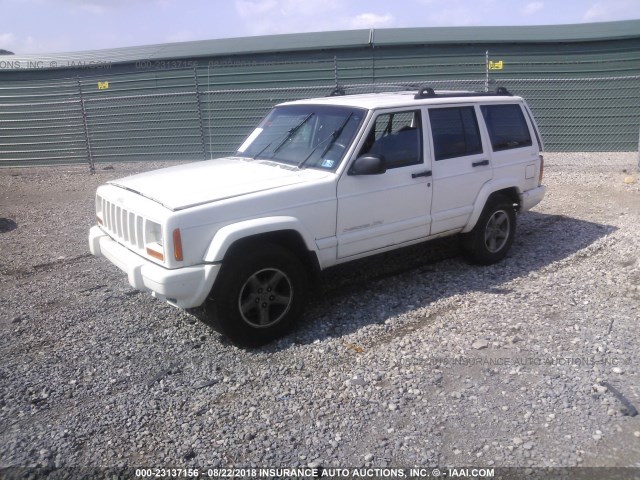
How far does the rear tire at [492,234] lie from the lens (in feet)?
19.6

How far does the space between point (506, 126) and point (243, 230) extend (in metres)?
3.42

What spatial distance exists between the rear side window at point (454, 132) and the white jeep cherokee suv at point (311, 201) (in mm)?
14

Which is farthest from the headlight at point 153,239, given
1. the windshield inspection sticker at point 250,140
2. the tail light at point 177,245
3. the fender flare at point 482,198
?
the fender flare at point 482,198

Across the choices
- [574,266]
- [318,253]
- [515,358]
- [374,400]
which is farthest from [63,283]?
[574,266]

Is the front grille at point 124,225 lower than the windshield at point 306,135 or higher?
lower

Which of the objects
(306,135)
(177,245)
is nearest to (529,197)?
(306,135)

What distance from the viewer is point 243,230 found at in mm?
4133

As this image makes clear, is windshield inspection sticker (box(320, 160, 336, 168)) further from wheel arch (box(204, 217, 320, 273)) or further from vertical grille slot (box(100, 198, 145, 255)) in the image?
vertical grille slot (box(100, 198, 145, 255))

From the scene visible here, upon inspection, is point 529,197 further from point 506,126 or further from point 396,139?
point 396,139

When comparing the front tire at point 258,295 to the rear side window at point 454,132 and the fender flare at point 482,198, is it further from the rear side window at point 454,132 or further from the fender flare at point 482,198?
the fender flare at point 482,198

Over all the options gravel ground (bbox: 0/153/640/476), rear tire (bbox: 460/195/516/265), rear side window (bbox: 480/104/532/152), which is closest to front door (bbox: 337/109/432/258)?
gravel ground (bbox: 0/153/640/476)

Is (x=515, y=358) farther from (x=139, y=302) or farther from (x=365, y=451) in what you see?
(x=139, y=302)

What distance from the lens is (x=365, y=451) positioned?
10.4 feet

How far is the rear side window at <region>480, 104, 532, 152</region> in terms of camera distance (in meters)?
5.98
